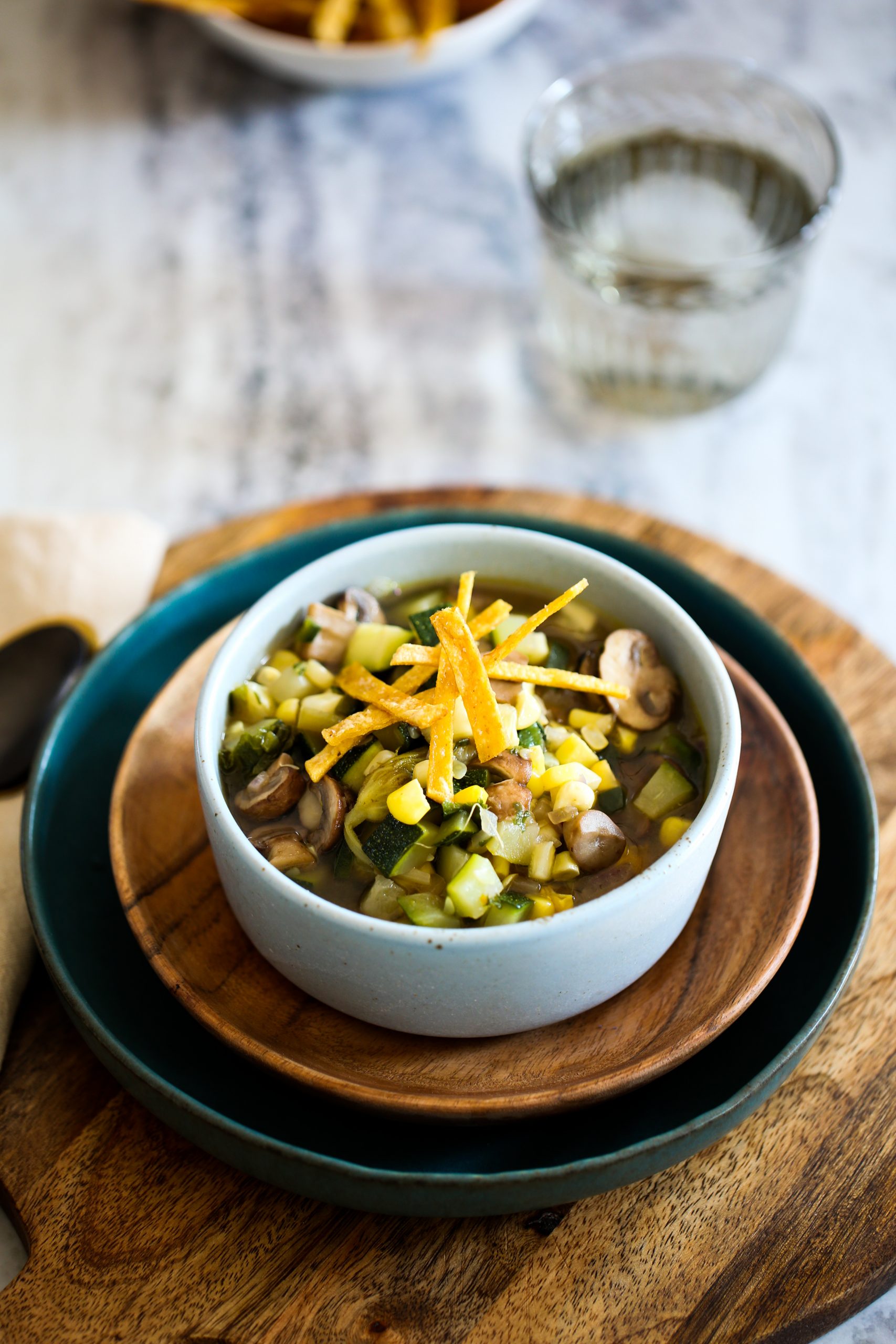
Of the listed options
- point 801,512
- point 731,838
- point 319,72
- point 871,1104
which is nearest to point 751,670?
point 731,838

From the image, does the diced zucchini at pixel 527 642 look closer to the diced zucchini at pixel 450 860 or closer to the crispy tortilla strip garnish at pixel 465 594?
the crispy tortilla strip garnish at pixel 465 594

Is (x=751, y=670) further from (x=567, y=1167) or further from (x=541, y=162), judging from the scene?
(x=541, y=162)

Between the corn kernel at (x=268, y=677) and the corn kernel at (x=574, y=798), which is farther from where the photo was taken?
the corn kernel at (x=268, y=677)

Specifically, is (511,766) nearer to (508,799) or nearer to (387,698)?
(508,799)

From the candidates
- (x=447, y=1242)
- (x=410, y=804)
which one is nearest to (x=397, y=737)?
(x=410, y=804)

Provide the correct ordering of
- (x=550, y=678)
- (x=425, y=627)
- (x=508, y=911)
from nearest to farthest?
1. (x=508, y=911)
2. (x=550, y=678)
3. (x=425, y=627)

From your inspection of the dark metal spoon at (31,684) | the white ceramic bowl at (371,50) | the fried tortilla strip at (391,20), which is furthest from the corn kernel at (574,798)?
the fried tortilla strip at (391,20)
